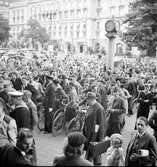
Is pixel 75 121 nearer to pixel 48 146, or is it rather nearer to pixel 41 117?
pixel 48 146

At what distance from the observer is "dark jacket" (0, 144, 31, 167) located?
388 cm

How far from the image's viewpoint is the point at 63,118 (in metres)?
10.4

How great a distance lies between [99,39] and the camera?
265ft

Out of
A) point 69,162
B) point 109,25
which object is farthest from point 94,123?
point 109,25

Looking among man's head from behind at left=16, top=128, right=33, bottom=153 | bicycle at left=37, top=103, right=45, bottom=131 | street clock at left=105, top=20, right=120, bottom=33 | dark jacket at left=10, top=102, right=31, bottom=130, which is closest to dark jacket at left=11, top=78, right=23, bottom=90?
bicycle at left=37, top=103, right=45, bottom=131

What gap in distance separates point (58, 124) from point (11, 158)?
21.1 feet

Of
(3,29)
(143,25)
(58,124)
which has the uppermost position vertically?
(3,29)

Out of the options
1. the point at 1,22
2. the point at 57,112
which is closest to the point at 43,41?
the point at 1,22

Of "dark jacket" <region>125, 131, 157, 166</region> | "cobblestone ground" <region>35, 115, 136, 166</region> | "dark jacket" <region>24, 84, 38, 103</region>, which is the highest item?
"dark jacket" <region>24, 84, 38, 103</region>

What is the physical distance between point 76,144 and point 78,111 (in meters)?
5.74

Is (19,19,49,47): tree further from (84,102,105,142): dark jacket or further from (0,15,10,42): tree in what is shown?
(84,102,105,142): dark jacket

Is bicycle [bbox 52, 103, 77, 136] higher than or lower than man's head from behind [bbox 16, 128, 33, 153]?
lower

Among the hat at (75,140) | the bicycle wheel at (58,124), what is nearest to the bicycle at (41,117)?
the bicycle wheel at (58,124)

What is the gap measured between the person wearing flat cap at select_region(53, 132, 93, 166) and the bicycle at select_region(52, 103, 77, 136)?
19.5 feet
